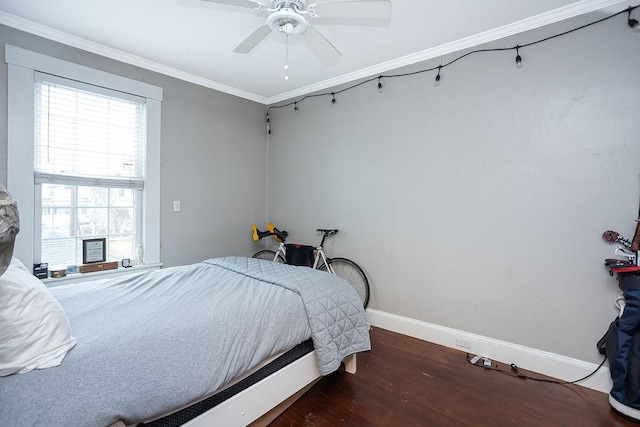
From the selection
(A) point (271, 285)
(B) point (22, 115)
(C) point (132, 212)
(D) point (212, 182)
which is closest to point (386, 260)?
(A) point (271, 285)

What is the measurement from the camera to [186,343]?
1316mm

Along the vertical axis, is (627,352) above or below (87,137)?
below


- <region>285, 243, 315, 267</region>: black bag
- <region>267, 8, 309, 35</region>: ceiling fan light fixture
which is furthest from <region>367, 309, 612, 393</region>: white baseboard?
<region>267, 8, 309, 35</region>: ceiling fan light fixture

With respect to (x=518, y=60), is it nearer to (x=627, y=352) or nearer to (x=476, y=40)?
(x=476, y=40)

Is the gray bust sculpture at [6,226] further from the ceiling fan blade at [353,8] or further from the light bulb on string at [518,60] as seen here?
the light bulb on string at [518,60]

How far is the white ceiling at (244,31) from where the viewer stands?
2.11m

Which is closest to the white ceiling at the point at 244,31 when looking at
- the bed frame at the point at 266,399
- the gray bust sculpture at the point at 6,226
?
the gray bust sculpture at the point at 6,226

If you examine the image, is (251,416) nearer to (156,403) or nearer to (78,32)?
(156,403)

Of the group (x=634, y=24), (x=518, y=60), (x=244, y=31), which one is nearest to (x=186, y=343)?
(x=244, y=31)

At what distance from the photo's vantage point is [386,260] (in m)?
3.08

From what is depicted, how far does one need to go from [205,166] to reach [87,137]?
1097 millimetres

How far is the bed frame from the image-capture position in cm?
→ 140

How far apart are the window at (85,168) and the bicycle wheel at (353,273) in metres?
2.08

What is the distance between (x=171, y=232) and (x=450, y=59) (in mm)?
3198
